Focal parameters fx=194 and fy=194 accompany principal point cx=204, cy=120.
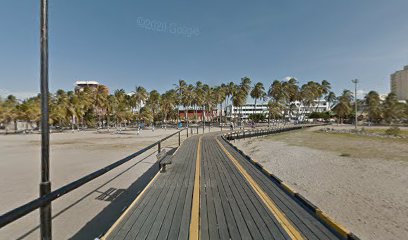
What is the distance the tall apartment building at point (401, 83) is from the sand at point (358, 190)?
211 meters

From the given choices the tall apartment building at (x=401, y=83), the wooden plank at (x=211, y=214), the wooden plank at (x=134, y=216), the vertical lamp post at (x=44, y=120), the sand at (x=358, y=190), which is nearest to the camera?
the vertical lamp post at (x=44, y=120)

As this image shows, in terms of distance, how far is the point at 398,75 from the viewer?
166m

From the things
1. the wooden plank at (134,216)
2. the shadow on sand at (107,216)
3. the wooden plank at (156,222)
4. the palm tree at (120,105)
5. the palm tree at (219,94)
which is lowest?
the shadow on sand at (107,216)

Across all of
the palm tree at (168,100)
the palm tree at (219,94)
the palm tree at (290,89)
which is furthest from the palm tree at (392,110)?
the palm tree at (168,100)

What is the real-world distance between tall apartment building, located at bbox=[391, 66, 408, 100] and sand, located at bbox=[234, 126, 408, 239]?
691 feet

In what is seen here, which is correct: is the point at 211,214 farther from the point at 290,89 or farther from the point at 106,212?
the point at 290,89

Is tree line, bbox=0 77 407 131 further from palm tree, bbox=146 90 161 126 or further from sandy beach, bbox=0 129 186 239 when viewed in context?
sandy beach, bbox=0 129 186 239

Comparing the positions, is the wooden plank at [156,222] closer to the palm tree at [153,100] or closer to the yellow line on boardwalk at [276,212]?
the yellow line on boardwalk at [276,212]

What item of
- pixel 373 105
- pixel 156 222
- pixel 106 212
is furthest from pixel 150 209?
pixel 373 105

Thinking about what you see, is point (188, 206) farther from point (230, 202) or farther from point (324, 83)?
point (324, 83)

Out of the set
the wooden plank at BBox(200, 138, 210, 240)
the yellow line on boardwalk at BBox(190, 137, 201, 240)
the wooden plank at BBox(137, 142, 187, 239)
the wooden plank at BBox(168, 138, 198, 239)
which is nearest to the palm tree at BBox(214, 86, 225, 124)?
the wooden plank at BBox(200, 138, 210, 240)

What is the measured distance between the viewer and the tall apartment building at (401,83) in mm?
159250

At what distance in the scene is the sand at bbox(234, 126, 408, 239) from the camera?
538cm

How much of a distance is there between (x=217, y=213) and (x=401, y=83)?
232m
